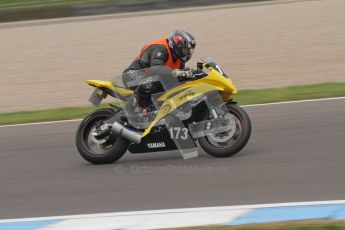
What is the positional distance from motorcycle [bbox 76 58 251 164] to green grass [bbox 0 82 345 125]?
3.49m

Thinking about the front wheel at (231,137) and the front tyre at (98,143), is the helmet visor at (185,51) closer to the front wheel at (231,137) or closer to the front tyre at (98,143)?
the front wheel at (231,137)

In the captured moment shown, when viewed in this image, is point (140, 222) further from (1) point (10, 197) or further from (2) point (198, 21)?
(2) point (198, 21)

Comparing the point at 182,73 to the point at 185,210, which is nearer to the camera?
the point at 185,210

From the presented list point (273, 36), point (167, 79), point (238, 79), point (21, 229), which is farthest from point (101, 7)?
point (21, 229)

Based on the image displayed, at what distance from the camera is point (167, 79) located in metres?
8.14

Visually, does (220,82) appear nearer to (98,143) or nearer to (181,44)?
(181,44)

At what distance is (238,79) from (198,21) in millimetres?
8569

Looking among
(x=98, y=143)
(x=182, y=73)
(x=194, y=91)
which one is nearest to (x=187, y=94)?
(x=194, y=91)

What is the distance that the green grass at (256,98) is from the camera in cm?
1198

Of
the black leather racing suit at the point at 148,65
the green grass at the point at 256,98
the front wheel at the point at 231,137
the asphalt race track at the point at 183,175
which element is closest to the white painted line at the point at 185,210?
the asphalt race track at the point at 183,175

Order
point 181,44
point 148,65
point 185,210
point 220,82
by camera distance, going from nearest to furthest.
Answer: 1. point 185,210
2. point 220,82
3. point 181,44
4. point 148,65

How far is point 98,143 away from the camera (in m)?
8.52

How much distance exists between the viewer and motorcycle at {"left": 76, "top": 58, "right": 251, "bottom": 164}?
→ 8.02 m

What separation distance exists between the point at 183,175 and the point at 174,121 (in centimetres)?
78
